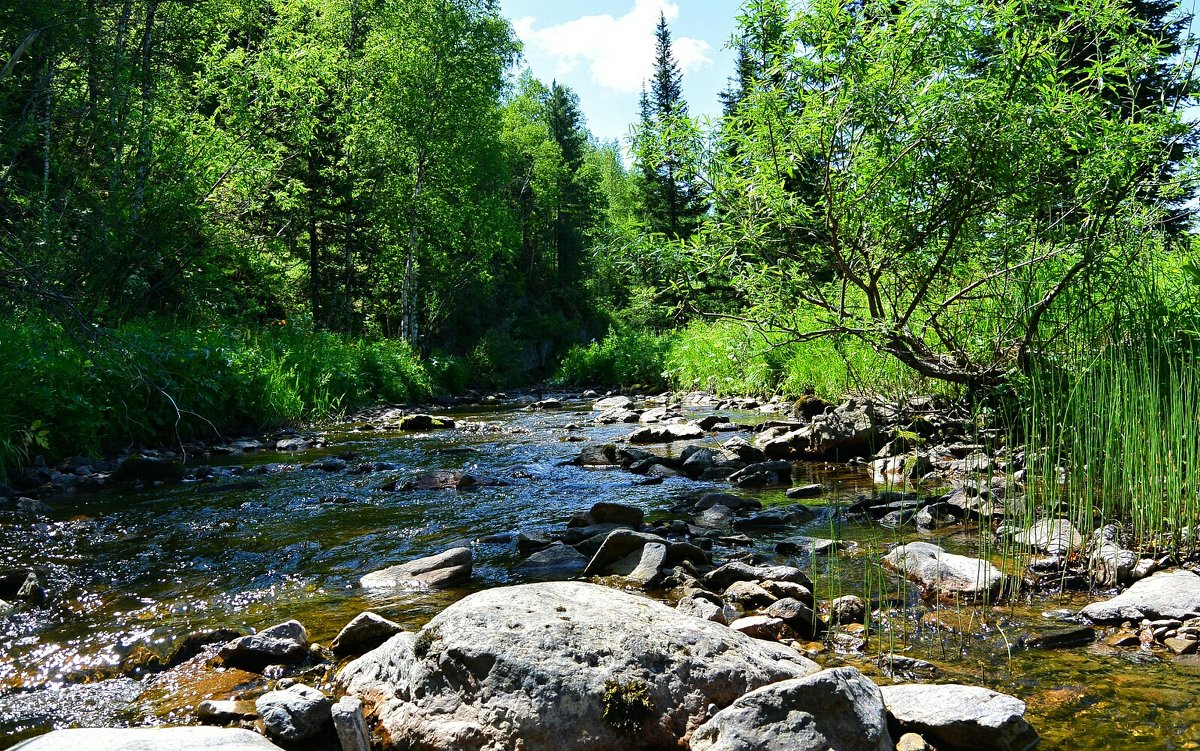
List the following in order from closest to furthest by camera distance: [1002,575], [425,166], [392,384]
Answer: [1002,575], [392,384], [425,166]

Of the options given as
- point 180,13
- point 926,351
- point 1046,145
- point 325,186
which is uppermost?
point 180,13

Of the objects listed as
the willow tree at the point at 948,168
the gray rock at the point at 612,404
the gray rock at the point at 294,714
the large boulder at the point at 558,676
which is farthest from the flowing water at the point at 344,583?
the gray rock at the point at 612,404

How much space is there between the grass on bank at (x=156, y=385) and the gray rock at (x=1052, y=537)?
5436 mm

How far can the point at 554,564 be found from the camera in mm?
5633

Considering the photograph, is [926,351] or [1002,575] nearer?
[1002,575]

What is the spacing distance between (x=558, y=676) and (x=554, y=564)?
8.61ft

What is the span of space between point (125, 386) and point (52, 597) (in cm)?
658

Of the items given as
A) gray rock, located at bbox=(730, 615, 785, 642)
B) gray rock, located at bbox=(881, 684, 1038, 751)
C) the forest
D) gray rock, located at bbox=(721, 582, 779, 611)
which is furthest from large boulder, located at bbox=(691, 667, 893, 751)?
the forest

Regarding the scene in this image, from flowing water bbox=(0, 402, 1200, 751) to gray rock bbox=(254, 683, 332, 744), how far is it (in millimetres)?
625

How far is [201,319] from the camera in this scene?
1605cm

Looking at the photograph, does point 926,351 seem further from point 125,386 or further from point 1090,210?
point 125,386

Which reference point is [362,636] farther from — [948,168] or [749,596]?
[948,168]

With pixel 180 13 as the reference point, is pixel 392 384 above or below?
below

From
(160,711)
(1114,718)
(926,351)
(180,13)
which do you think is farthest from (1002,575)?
(180,13)
